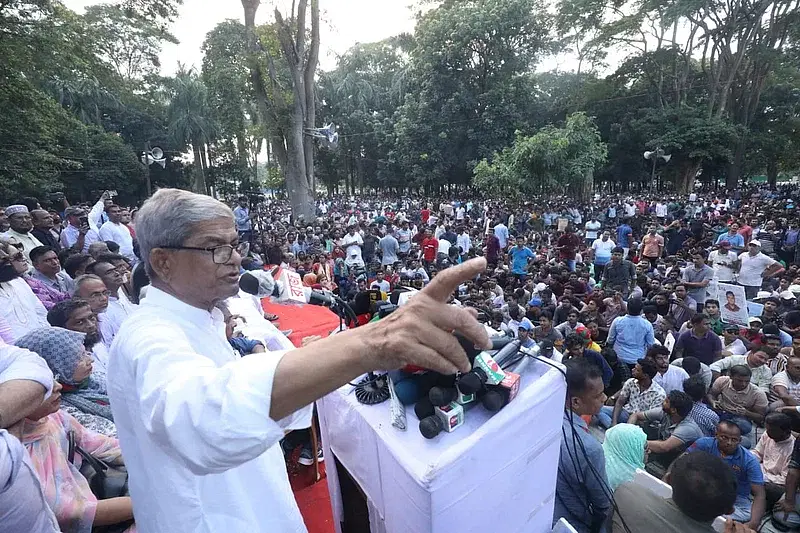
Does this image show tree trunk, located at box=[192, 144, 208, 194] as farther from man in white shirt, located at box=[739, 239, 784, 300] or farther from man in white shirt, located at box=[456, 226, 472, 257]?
man in white shirt, located at box=[739, 239, 784, 300]

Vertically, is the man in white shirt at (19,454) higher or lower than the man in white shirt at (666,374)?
higher

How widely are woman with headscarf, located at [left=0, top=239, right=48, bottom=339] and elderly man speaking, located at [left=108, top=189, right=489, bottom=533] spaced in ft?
10.0

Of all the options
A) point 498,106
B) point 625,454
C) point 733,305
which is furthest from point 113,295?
point 498,106

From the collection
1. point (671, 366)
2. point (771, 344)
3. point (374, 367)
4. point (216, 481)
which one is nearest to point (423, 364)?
point (374, 367)

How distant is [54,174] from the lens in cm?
1944

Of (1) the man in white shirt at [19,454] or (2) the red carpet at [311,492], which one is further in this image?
(2) the red carpet at [311,492]

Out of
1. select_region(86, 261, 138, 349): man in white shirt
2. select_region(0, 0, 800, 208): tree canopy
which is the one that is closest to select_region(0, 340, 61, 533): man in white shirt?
select_region(86, 261, 138, 349): man in white shirt

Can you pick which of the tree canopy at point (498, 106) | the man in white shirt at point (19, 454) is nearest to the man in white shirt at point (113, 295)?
the man in white shirt at point (19, 454)

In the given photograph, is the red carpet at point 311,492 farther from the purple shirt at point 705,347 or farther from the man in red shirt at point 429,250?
the man in red shirt at point 429,250

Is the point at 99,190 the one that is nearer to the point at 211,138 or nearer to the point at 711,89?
the point at 211,138

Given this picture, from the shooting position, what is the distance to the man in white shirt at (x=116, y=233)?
22.4 feet

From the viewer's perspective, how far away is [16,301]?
3564 mm

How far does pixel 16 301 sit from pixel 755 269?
417 inches

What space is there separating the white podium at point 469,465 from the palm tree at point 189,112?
33066mm
